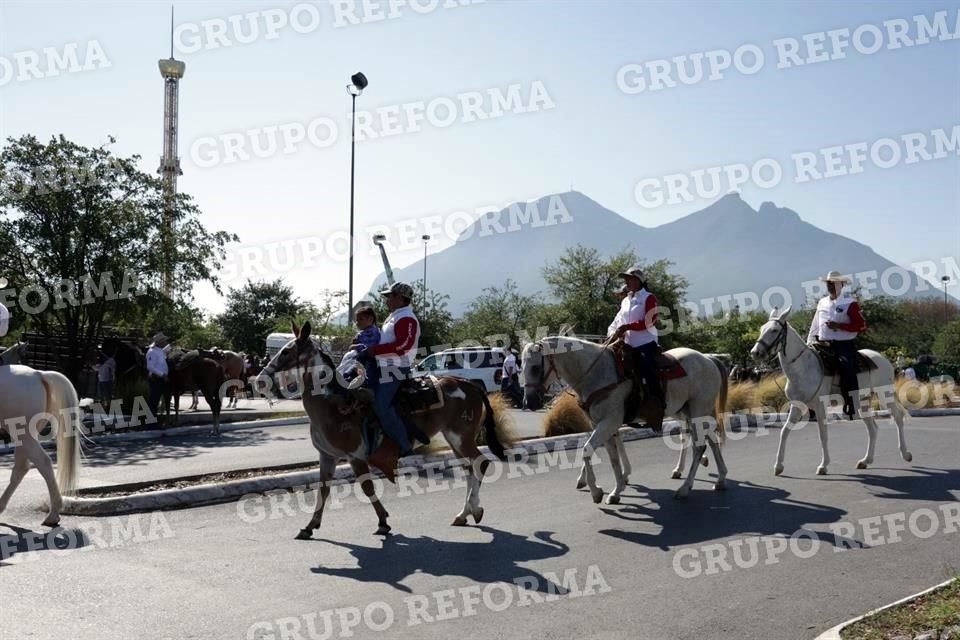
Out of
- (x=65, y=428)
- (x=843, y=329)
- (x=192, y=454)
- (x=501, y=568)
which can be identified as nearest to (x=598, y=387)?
(x=501, y=568)

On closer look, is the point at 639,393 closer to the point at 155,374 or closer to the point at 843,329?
the point at 843,329

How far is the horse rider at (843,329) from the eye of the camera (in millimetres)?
12789

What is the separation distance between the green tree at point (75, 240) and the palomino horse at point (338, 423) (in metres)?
16.4

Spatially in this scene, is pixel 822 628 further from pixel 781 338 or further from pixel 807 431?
pixel 807 431

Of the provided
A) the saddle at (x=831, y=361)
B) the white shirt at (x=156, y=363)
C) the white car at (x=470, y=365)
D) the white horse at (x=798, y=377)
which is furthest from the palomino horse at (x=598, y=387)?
the white car at (x=470, y=365)

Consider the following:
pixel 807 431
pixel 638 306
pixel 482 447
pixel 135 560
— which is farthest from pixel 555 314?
pixel 135 560

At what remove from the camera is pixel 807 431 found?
18.1 meters

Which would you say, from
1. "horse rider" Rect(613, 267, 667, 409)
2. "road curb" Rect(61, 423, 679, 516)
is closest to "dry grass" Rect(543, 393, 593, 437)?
"road curb" Rect(61, 423, 679, 516)

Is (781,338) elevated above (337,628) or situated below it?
above

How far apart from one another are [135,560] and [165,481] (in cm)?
381

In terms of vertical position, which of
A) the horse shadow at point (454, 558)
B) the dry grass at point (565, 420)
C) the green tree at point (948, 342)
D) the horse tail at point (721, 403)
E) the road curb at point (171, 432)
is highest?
the green tree at point (948, 342)

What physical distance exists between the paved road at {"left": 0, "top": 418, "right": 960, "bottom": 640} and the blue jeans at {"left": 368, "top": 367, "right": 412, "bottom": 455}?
1.06 meters

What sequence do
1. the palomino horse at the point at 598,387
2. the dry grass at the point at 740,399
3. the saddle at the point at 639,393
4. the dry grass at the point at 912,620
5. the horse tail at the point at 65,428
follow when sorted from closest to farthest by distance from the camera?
1. the dry grass at the point at 912,620
2. the horse tail at the point at 65,428
3. the palomino horse at the point at 598,387
4. the saddle at the point at 639,393
5. the dry grass at the point at 740,399

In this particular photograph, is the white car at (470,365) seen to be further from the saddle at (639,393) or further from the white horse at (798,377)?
the saddle at (639,393)
